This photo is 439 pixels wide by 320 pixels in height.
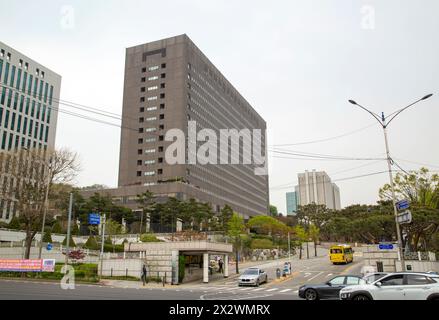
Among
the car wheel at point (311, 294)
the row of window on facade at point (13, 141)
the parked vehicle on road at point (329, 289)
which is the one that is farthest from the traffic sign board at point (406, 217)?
the row of window on facade at point (13, 141)

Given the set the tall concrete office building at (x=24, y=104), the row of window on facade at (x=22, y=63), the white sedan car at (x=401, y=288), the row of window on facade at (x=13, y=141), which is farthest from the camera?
the row of window on facade at (x=22, y=63)

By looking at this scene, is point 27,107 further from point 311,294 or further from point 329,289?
point 329,289

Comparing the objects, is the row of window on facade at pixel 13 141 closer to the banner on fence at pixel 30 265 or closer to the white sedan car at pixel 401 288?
the banner on fence at pixel 30 265

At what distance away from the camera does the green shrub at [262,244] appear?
83.4 m

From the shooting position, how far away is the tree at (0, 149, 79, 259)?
4266cm

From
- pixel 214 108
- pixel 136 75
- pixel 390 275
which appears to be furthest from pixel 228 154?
pixel 390 275

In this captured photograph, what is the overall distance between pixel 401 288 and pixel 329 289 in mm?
5644

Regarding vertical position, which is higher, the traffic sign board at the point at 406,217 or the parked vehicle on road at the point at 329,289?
the traffic sign board at the point at 406,217

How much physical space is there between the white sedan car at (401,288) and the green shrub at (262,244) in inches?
2685

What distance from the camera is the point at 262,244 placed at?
86.1m

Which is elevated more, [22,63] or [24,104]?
[22,63]

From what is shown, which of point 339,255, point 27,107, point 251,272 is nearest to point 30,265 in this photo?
point 251,272

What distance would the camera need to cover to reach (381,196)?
46562 millimetres

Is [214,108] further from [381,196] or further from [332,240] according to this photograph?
[381,196]
